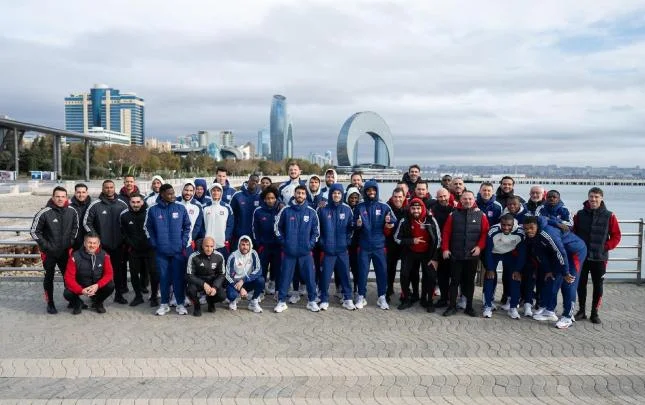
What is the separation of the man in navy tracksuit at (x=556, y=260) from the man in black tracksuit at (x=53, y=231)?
5478 millimetres

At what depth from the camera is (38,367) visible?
4508 millimetres

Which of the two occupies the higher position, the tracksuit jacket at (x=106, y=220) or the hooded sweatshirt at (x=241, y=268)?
the tracksuit jacket at (x=106, y=220)

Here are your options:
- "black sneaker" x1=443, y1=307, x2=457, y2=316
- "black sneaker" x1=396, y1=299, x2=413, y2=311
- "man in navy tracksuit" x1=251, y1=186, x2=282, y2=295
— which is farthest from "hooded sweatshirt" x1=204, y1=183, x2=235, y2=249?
"black sneaker" x1=443, y1=307, x2=457, y2=316

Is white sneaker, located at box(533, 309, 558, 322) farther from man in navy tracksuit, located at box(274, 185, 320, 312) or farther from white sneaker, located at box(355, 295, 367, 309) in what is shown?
man in navy tracksuit, located at box(274, 185, 320, 312)

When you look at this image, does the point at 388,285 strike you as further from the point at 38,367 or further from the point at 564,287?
the point at 38,367

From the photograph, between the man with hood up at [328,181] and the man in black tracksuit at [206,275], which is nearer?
the man in black tracksuit at [206,275]

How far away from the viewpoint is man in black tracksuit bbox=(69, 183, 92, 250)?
6.74m

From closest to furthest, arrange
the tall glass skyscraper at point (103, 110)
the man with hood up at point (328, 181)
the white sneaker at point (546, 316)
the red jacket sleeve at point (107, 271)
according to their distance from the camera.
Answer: the white sneaker at point (546, 316), the red jacket sleeve at point (107, 271), the man with hood up at point (328, 181), the tall glass skyscraper at point (103, 110)

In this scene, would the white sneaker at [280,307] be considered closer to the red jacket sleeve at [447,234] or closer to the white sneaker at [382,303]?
the white sneaker at [382,303]

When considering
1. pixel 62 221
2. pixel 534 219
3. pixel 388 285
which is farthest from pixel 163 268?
pixel 534 219

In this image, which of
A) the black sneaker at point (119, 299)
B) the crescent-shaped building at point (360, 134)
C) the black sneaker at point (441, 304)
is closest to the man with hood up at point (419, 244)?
the black sneaker at point (441, 304)

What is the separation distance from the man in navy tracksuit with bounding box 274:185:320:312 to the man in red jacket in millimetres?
2085

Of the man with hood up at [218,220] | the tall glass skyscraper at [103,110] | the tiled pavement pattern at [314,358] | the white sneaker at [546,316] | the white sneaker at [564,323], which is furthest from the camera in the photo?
the tall glass skyscraper at [103,110]

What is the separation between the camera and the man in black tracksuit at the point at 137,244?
263 inches
